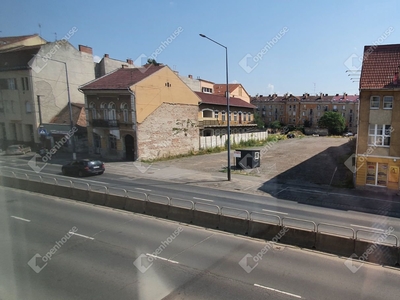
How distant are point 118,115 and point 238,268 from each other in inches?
1043

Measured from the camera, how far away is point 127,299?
687 centimetres

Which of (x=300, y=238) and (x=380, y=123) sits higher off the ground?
(x=380, y=123)

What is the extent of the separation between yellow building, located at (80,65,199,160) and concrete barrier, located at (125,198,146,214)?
56.8 feet

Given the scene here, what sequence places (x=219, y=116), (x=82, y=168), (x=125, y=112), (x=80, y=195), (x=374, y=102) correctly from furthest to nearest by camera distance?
(x=219, y=116)
(x=125, y=112)
(x=82, y=168)
(x=374, y=102)
(x=80, y=195)

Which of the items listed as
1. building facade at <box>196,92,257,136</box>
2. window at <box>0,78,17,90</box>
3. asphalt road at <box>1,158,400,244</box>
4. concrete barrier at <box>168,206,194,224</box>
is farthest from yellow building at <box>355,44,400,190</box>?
building facade at <box>196,92,257,136</box>

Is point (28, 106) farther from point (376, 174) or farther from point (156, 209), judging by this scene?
point (376, 174)

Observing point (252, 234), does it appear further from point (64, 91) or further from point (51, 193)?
point (64, 91)

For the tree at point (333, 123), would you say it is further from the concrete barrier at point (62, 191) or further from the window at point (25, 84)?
the concrete barrier at point (62, 191)

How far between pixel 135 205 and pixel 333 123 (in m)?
79.9

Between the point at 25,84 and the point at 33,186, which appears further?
the point at 25,84

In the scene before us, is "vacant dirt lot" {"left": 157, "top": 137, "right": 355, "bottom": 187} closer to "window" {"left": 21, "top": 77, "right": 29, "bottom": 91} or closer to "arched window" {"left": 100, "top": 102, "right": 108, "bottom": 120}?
"arched window" {"left": 100, "top": 102, "right": 108, "bottom": 120}

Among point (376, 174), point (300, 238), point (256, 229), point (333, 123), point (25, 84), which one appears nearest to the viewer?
point (300, 238)

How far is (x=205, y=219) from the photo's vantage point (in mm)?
12273

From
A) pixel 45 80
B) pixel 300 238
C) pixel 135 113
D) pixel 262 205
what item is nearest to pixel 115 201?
pixel 262 205
